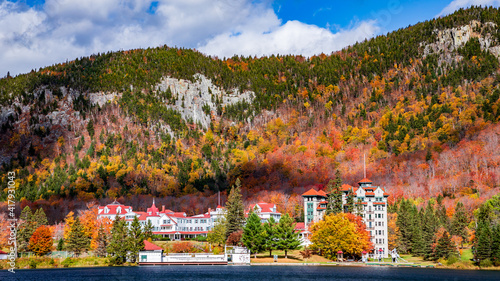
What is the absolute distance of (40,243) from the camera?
400 feet

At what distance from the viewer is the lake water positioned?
93.8m

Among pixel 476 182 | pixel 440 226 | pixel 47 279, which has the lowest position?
pixel 47 279

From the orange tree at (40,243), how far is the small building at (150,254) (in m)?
19.1

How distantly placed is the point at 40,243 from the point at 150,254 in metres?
21.6

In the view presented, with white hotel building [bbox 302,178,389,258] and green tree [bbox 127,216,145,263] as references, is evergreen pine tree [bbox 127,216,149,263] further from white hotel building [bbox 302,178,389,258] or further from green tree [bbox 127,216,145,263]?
white hotel building [bbox 302,178,389,258]

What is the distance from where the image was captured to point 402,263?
374 feet

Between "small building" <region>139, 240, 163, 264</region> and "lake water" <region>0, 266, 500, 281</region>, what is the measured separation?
7.37 m

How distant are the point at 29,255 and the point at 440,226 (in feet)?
268

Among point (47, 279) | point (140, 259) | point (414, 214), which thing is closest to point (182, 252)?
point (140, 259)

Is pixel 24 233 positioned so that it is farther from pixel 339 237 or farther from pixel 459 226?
pixel 459 226

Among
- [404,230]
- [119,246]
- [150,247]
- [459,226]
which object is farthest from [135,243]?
[459,226]

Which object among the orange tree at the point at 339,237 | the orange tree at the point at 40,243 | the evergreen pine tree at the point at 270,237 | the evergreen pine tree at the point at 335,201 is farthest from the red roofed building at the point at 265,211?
the orange tree at the point at 40,243

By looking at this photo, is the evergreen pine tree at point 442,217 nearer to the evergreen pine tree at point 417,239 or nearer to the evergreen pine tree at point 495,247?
the evergreen pine tree at point 417,239

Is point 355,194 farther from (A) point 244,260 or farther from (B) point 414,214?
(A) point 244,260
